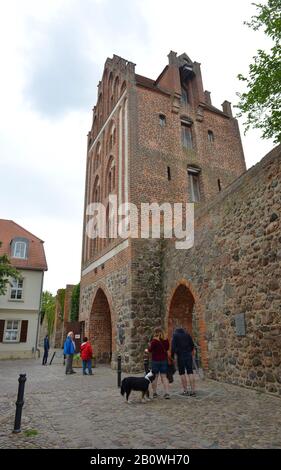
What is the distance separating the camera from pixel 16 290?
69.8ft

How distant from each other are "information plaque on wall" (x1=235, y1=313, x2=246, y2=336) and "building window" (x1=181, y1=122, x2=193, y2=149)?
1155 centimetres

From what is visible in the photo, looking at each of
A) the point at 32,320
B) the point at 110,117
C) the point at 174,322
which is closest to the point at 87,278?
the point at 32,320

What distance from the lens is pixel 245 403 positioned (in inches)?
227

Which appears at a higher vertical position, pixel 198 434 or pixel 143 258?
pixel 143 258

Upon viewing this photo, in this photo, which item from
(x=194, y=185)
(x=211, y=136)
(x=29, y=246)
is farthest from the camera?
(x=29, y=246)

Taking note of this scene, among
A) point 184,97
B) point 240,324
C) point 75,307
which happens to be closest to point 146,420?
point 240,324

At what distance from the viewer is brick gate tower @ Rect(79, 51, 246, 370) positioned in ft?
39.7

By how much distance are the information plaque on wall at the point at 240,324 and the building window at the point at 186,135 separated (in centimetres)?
1155

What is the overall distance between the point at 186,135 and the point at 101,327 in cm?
1195

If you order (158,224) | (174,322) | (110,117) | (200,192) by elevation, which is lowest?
(174,322)

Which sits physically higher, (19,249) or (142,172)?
(142,172)

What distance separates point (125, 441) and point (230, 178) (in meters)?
16.1

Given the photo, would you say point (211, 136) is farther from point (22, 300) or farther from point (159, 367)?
point (22, 300)

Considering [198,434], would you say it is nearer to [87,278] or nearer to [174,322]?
[174,322]
